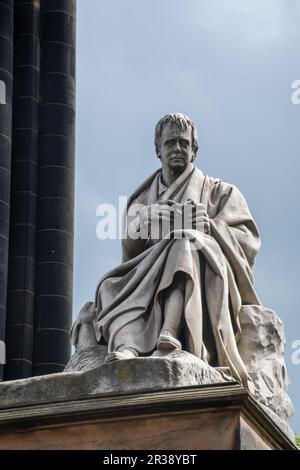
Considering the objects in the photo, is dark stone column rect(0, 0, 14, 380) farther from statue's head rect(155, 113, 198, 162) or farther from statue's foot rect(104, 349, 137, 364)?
statue's foot rect(104, 349, 137, 364)

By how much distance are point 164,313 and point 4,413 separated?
4.72ft

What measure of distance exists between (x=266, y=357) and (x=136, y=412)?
203 cm

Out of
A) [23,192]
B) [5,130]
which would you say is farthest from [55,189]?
[5,130]

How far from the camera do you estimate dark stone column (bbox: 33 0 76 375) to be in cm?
2569

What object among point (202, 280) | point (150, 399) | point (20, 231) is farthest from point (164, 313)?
point (20, 231)

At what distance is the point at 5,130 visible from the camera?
86.5 feet

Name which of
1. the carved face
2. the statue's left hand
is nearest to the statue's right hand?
the statue's left hand

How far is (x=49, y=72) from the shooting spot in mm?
27312

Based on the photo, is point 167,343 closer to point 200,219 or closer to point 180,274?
point 180,274

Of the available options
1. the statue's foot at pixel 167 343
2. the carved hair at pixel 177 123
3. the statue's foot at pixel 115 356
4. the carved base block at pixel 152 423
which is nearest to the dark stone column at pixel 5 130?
the carved hair at pixel 177 123

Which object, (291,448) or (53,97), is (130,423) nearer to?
(291,448)

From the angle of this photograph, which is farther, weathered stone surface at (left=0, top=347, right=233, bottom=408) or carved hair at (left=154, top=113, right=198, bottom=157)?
carved hair at (left=154, top=113, right=198, bottom=157)

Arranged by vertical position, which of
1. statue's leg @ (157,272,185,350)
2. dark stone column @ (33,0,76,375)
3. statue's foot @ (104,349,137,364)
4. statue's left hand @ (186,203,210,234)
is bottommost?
statue's foot @ (104,349,137,364)
